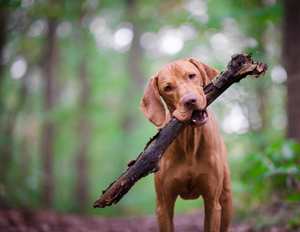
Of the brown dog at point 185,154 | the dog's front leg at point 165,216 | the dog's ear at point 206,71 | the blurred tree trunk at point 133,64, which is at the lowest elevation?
the dog's front leg at point 165,216

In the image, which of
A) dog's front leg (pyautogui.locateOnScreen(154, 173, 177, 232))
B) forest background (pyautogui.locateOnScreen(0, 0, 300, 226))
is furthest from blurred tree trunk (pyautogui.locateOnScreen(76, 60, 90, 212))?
dog's front leg (pyautogui.locateOnScreen(154, 173, 177, 232))

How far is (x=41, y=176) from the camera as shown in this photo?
9992 millimetres

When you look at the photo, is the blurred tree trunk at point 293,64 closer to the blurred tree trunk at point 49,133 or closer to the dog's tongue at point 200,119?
the dog's tongue at point 200,119

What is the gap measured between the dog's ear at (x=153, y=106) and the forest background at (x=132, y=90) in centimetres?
289

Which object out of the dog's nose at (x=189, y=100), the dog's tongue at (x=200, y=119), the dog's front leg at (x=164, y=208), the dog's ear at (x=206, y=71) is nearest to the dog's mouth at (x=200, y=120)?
the dog's tongue at (x=200, y=119)

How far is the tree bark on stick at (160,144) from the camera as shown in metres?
2.20

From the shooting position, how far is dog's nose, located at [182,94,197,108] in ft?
7.13

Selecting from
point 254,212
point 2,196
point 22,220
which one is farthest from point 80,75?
Answer: point 254,212

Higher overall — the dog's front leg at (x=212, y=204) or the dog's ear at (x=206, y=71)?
the dog's ear at (x=206, y=71)

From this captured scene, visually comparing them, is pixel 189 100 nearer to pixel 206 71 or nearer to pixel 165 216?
pixel 206 71

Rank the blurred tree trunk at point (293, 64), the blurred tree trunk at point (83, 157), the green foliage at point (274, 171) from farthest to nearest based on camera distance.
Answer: the blurred tree trunk at point (83, 157)
the blurred tree trunk at point (293, 64)
the green foliage at point (274, 171)

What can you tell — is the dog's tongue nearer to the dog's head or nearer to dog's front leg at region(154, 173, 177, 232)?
the dog's head

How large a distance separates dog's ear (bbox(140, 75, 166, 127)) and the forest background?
2887mm

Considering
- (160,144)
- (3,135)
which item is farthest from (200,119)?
(3,135)
